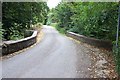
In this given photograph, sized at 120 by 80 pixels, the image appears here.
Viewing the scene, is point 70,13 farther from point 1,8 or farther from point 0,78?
point 0,78

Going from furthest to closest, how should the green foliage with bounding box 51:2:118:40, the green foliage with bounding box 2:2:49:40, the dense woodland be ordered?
the green foliage with bounding box 2:2:49:40 < the dense woodland < the green foliage with bounding box 51:2:118:40

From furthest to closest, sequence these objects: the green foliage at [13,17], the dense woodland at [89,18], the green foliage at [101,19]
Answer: the green foliage at [13,17] < the dense woodland at [89,18] < the green foliage at [101,19]

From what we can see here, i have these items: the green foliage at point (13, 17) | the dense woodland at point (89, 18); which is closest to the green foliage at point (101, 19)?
the dense woodland at point (89, 18)

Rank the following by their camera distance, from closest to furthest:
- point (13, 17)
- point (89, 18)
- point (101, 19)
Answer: point (101, 19)
point (89, 18)
point (13, 17)

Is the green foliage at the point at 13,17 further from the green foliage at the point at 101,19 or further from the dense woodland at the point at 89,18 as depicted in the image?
the green foliage at the point at 101,19

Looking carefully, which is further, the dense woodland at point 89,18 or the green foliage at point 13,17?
the green foliage at point 13,17

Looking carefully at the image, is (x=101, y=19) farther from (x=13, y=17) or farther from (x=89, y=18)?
(x=13, y=17)

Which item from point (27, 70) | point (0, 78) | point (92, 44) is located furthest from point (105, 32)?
point (0, 78)

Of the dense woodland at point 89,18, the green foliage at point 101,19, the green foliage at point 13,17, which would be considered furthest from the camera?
the green foliage at point 13,17

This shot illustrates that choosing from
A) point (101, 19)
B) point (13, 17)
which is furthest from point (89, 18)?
point (13, 17)

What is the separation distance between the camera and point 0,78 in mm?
9297

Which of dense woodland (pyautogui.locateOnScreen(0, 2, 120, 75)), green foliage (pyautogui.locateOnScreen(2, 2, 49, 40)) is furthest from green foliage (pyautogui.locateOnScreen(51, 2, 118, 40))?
green foliage (pyautogui.locateOnScreen(2, 2, 49, 40))

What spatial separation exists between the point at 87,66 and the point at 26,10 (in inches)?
664

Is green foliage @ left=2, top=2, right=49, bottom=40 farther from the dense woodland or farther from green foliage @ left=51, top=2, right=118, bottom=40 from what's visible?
green foliage @ left=51, top=2, right=118, bottom=40
